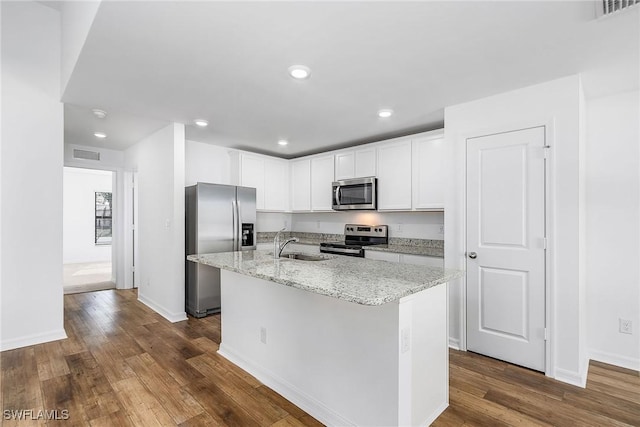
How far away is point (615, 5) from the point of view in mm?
1607

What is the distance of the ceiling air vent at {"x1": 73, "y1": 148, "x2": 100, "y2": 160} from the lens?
5039mm

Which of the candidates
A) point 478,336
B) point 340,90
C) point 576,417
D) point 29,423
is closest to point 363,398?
point 576,417

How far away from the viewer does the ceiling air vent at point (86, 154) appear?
504cm

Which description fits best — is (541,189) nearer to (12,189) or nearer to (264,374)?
(264,374)

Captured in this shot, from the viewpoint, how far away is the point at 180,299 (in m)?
3.84

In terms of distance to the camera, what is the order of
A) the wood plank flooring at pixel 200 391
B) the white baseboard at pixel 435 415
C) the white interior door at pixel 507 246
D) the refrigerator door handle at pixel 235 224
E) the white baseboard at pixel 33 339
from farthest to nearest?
1. the refrigerator door handle at pixel 235 224
2. the white baseboard at pixel 33 339
3. the white interior door at pixel 507 246
4. the wood plank flooring at pixel 200 391
5. the white baseboard at pixel 435 415

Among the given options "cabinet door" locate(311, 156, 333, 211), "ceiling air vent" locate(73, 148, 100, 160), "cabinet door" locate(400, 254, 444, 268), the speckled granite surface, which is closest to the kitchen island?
"cabinet door" locate(400, 254, 444, 268)

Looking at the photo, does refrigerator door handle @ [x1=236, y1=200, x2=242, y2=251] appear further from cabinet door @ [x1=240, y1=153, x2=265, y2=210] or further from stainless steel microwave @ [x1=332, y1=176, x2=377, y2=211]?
stainless steel microwave @ [x1=332, y1=176, x2=377, y2=211]

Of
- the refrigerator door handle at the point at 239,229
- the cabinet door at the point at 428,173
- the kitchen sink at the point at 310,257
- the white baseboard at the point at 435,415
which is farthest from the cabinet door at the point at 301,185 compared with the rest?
the white baseboard at the point at 435,415

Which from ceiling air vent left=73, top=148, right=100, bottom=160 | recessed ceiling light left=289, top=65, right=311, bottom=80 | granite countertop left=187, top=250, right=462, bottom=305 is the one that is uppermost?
recessed ceiling light left=289, top=65, right=311, bottom=80

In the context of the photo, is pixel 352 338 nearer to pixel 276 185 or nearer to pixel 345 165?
pixel 345 165

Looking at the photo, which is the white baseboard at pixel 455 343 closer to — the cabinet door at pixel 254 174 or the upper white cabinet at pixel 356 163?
the upper white cabinet at pixel 356 163

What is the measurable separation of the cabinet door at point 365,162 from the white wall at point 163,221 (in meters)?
2.35

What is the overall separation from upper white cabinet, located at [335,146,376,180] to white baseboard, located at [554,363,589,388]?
284cm
